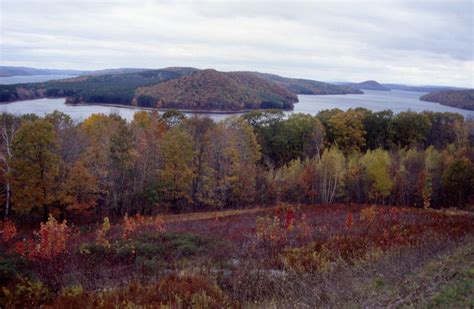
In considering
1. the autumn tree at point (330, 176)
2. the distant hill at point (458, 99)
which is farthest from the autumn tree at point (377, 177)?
the distant hill at point (458, 99)

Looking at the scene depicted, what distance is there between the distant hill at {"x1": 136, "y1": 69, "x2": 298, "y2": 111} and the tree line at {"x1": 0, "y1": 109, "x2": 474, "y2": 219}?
56.6 meters

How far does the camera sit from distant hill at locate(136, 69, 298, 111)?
107 metres

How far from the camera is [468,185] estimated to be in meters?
38.6

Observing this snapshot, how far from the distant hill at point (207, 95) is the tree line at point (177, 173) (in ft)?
186

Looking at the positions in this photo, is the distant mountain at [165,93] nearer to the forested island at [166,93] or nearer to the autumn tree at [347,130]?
the forested island at [166,93]

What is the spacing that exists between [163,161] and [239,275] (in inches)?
1052

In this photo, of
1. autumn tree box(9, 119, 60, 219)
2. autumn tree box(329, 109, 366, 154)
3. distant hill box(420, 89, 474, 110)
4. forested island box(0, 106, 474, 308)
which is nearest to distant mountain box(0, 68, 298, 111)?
forested island box(0, 106, 474, 308)

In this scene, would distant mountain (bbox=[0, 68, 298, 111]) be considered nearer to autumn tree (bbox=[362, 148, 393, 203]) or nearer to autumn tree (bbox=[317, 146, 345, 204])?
autumn tree (bbox=[317, 146, 345, 204])

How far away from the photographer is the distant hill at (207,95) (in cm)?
10681

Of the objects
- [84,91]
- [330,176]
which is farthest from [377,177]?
[84,91]

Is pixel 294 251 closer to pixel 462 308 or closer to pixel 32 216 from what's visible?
pixel 462 308

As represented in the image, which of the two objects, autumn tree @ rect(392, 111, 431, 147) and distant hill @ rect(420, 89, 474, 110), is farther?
distant hill @ rect(420, 89, 474, 110)

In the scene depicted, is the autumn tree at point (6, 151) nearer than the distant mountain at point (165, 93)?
Yes

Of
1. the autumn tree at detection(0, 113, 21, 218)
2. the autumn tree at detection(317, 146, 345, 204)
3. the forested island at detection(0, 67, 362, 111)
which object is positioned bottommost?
the autumn tree at detection(317, 146, 345, 204)
